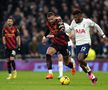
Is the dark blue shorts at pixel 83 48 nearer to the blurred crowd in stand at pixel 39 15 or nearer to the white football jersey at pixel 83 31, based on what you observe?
the white football jersey at pixel 83 31

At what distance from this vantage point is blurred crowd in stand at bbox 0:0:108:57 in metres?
30.5

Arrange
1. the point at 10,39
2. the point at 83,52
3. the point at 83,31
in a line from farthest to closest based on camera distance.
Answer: the point at 10,39, the point at 83,31, the point at 83,52

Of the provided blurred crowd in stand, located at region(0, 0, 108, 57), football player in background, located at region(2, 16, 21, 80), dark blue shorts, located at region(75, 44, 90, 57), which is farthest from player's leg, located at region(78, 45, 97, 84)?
blurred crowd in stand, located at region(0, 0, 108, 57)

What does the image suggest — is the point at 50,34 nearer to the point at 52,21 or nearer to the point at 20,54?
the point at 52,21

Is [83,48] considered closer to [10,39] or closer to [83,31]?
[83,31]

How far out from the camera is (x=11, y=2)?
112 ft

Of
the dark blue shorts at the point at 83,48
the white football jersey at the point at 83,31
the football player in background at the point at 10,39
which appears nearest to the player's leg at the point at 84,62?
the dark blue shorts at the point at 83,48

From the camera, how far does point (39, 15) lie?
32656 mm

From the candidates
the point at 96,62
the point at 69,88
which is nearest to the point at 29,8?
the point at 96,62

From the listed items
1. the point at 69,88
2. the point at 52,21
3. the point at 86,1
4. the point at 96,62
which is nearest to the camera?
the point at 69,88

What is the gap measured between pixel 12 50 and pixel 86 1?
12.9 metres

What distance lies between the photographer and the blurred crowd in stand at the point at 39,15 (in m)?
30.5

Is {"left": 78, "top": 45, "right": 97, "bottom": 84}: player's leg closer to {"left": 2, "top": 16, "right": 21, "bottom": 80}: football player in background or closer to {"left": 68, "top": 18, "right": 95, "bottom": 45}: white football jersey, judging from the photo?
{"left": 68, "top": 18, "right": 95, "bottom": 45}: white football jersey

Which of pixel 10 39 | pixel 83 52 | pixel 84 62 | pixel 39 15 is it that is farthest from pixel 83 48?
pixel 39 15
